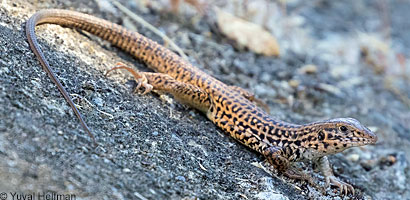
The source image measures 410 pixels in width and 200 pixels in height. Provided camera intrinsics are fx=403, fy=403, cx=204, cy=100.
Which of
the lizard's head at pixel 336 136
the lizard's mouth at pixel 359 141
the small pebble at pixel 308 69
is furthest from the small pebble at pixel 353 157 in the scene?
the small pebble at pixel 308 69

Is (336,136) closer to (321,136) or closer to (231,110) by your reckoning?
(321,136)

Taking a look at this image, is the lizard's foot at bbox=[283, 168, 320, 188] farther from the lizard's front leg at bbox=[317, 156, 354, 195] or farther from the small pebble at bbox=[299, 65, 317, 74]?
the small pebble at bbox=[299, 65, 317, 74]

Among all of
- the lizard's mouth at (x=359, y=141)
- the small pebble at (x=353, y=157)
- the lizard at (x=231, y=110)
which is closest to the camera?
the lizard's mouth at (x=359, y=141)

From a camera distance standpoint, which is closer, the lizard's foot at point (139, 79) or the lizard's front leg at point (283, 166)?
the lizard's front leg at point (283, 166)

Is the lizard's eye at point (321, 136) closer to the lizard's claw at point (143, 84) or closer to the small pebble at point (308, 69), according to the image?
the lizard's claw at point (143, 84)

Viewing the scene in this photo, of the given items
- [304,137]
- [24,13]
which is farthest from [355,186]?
[24,13]

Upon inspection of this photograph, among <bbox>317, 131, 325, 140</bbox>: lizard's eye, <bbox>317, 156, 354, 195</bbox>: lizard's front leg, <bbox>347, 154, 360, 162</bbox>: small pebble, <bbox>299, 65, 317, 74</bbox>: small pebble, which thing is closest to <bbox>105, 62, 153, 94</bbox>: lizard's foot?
<bbox>317, 131, 325, 140</bbox>: lizard's eye

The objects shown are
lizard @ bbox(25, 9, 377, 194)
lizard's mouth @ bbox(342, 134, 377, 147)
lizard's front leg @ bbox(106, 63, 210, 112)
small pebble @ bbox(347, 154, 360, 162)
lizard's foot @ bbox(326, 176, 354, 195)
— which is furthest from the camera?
small pebble @ bbox(347, 154, 360, 162)

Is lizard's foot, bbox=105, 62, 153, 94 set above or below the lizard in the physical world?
below

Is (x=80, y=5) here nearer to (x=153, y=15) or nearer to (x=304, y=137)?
(x=153, y=15)
